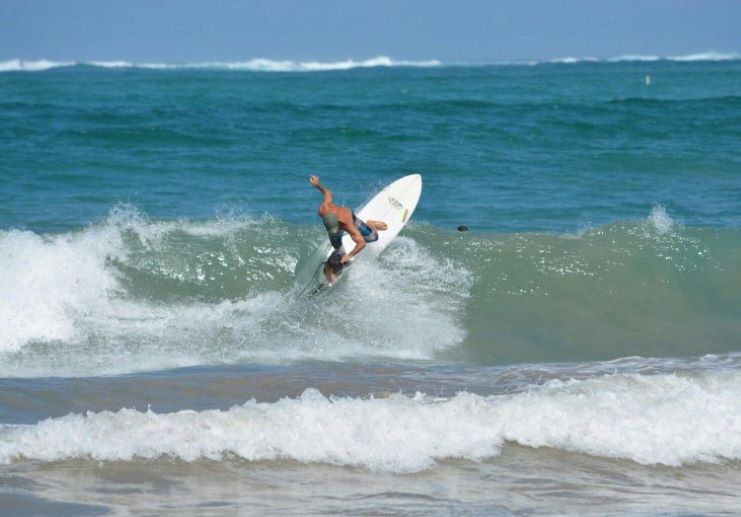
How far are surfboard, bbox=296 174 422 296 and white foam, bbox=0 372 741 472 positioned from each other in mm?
3898

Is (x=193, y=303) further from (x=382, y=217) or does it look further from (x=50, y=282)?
(x=382, y=217)

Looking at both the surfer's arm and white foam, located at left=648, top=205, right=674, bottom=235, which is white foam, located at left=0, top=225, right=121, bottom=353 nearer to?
the surfer's arm

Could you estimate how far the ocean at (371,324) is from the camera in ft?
22.0

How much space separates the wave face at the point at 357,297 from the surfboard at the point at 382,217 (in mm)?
183

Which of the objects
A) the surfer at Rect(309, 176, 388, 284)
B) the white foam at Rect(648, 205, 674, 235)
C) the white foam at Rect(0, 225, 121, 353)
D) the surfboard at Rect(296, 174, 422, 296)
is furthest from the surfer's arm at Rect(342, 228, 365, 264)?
the white foam at Rect(648, 205, 674, 235)

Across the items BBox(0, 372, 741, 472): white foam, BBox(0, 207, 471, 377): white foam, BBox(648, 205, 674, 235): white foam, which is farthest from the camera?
BBox(648, 205, 674, 235): white foam

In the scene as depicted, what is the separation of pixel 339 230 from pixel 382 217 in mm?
1879

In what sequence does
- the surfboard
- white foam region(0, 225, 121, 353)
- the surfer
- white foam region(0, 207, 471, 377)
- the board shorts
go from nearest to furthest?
white foam region(0, 207, 471, 377)
white foam region(0, 225, 121, 353)
the surfer
the board shorts
the surfboard

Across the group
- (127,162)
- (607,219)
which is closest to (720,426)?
(607,219)

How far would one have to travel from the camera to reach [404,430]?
23.9 ft

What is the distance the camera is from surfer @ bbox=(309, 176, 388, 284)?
10734 mm

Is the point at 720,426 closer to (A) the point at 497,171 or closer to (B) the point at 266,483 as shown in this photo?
(B) the point at 266,483

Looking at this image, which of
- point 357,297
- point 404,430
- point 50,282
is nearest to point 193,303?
point 50,282

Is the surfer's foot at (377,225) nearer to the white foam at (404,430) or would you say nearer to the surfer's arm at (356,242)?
the surfer's arm at (356,242)
